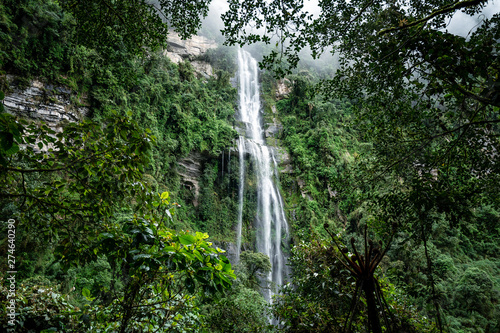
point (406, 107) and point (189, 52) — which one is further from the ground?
point (189, 52)

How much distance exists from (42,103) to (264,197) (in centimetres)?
1273

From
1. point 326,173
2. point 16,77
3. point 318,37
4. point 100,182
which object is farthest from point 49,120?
point 326,173

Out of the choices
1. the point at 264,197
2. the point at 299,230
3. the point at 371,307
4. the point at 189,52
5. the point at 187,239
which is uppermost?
the point at 189,52

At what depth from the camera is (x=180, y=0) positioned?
11.5ft

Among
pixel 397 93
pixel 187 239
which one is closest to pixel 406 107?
pixel 397 93

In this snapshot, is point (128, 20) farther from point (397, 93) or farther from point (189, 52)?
point (189, 52)

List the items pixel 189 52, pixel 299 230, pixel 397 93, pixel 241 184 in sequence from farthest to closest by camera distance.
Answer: pixel 189 52 → pixel 241 184 → pixel 299 230 → pixel 397 93

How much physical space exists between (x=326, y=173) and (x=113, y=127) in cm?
1827

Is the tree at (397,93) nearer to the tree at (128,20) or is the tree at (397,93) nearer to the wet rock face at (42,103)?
the tree at (128,20)

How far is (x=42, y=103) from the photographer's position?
26.7 ft

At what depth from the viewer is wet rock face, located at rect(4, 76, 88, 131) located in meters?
7.48

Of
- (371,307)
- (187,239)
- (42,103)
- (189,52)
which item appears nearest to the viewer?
(371,307)

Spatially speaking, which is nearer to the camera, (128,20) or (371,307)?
(371,307)

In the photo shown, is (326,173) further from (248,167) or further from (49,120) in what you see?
(49,120)
